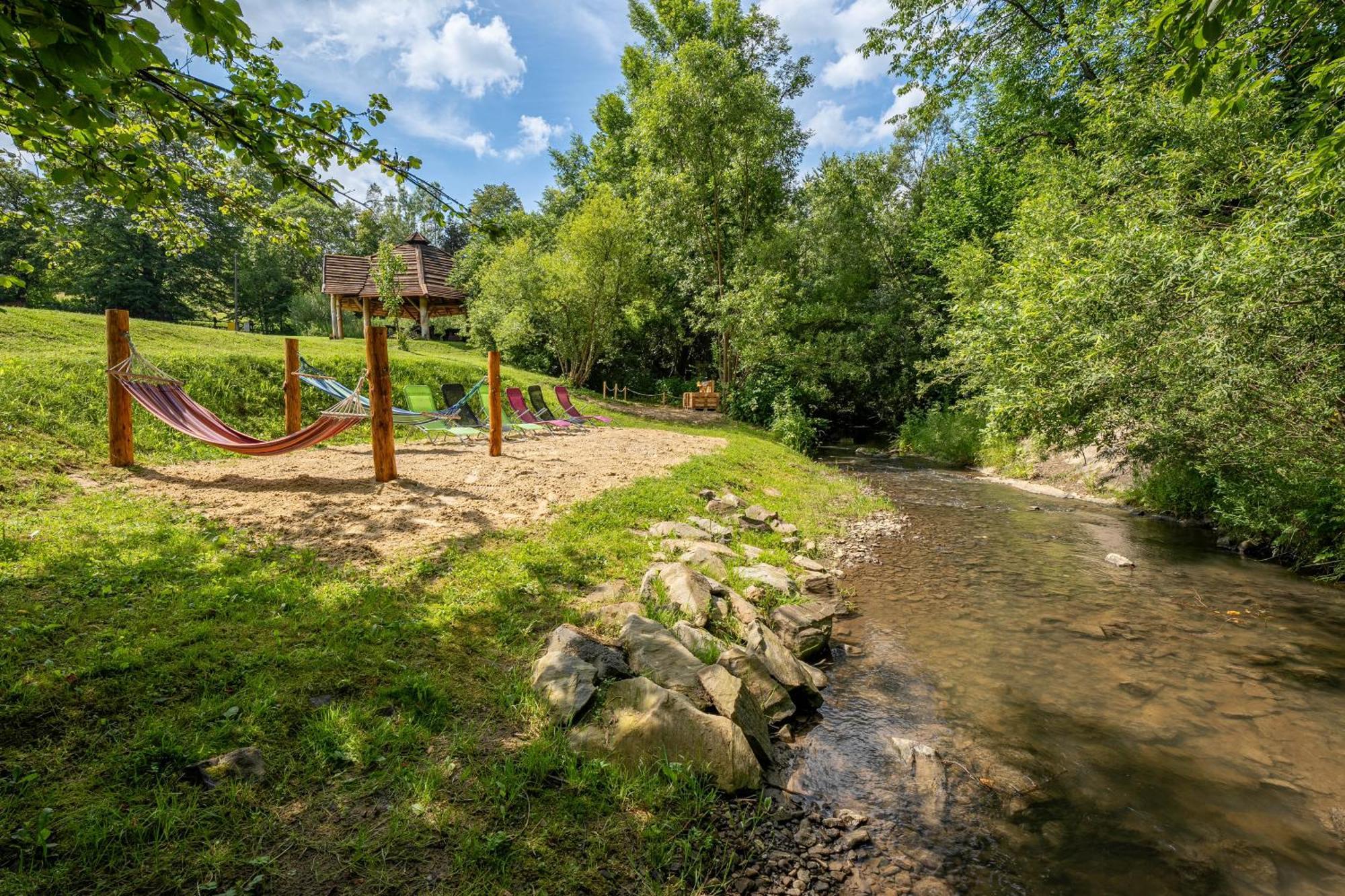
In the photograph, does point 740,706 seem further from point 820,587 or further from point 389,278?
point 389,278

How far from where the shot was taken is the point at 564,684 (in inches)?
131

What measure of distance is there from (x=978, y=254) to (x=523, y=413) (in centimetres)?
1445

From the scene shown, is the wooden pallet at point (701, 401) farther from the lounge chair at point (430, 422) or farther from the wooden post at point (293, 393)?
the wooden post at point (293, 393)

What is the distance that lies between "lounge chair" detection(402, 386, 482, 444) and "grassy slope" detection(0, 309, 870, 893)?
474 centimetres

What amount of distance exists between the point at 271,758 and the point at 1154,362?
9.71 meters

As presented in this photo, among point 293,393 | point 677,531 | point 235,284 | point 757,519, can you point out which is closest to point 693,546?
point 677,531

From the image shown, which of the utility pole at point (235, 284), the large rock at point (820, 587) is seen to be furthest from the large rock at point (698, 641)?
the utility pole at point (235, 284)

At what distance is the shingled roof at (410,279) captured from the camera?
1107 inches

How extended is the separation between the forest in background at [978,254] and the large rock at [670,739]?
10.9ft

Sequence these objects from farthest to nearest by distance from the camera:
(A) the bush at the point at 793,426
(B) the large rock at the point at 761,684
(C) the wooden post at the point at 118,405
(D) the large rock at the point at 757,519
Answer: (A) the bush at the point at 793,426 → (D) the large rock at the point at 757,519 → (C) the wooden post at the point at 118,405 → (B) the large rock at the point at 761,684

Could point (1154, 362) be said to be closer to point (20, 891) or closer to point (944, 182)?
point (20, 891)

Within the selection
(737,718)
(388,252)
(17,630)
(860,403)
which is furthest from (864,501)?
(388,252)

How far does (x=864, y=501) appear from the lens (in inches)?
421

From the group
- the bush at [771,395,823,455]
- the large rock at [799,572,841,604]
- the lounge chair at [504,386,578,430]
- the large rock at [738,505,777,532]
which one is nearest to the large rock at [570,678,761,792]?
the large rock at [799,572,841,604]
